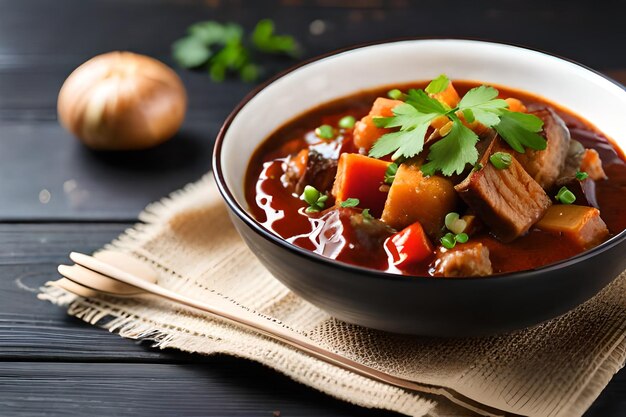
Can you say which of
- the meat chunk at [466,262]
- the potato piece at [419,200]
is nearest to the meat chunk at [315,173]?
the potato piece at [419,200]

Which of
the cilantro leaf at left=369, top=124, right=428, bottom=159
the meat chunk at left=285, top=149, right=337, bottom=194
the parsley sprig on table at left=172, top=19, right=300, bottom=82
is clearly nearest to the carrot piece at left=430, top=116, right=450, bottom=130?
the cilantro leaf at left=369, top=124, right=428, bottom=159

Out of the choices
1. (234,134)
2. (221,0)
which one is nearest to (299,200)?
(234,134)

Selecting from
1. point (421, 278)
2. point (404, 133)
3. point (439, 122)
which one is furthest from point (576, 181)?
point (421, 278)

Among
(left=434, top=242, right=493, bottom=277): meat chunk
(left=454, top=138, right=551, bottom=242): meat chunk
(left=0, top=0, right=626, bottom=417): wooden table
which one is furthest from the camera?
(left=0, top=0, right=626, bottom=417): wooden table

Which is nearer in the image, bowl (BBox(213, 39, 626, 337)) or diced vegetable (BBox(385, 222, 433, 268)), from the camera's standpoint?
bowl (BBox(213, 39, 626, 337))

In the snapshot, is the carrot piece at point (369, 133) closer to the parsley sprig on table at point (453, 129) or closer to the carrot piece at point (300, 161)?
the parsley sprig on table at point (453, 129)

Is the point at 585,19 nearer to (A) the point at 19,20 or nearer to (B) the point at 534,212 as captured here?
(B) the point at 534,212

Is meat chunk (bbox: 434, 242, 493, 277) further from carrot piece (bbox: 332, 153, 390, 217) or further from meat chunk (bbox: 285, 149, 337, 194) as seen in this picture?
meat chunk (bbox: 285, 149, 337, 194)

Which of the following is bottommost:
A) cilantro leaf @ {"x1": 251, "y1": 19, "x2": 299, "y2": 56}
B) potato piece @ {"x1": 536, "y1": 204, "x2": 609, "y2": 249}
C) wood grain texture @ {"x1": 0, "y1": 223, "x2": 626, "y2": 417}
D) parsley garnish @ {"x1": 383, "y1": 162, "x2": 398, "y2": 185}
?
wood grain texture @ {"x1": 0, "y1": 223, "x2": 626, "y2": 417}
